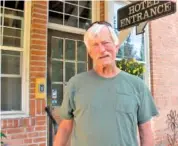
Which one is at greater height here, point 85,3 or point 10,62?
point 85,3

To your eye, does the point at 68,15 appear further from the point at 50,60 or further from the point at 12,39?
the point at 12,39

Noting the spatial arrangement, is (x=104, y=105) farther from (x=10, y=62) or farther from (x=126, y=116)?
(x=10, y=62)

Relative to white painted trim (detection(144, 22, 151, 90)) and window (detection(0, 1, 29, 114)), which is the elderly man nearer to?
window (detection(0, 1, 29, 114))

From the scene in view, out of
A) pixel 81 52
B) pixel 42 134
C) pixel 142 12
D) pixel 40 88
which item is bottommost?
pixel 42 134

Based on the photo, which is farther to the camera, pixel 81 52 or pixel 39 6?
pixel 81 52

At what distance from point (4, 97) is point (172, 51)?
3427 mm

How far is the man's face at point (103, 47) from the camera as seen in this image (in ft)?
4.68

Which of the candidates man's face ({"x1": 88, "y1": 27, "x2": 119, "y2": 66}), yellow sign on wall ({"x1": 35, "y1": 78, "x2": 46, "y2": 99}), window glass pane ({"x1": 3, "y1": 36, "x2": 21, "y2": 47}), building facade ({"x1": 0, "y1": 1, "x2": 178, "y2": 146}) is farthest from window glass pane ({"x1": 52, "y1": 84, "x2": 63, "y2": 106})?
man's face ({"x1": 88, "y1": 27, "x2": 119, "y2": 66})

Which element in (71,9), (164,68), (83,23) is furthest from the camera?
(164,68)

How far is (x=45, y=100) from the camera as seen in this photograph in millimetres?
3291

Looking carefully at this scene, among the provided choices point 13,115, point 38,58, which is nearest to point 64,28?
point 38,58

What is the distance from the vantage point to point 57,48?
3.67m

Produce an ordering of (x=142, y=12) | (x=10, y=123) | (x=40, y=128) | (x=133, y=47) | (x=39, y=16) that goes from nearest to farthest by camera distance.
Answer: (x=10, y=123), (x=40, y=128), (x=39, y=16), (x=142, y=12), (x=133, y=47)

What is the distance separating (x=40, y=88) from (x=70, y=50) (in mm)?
841
